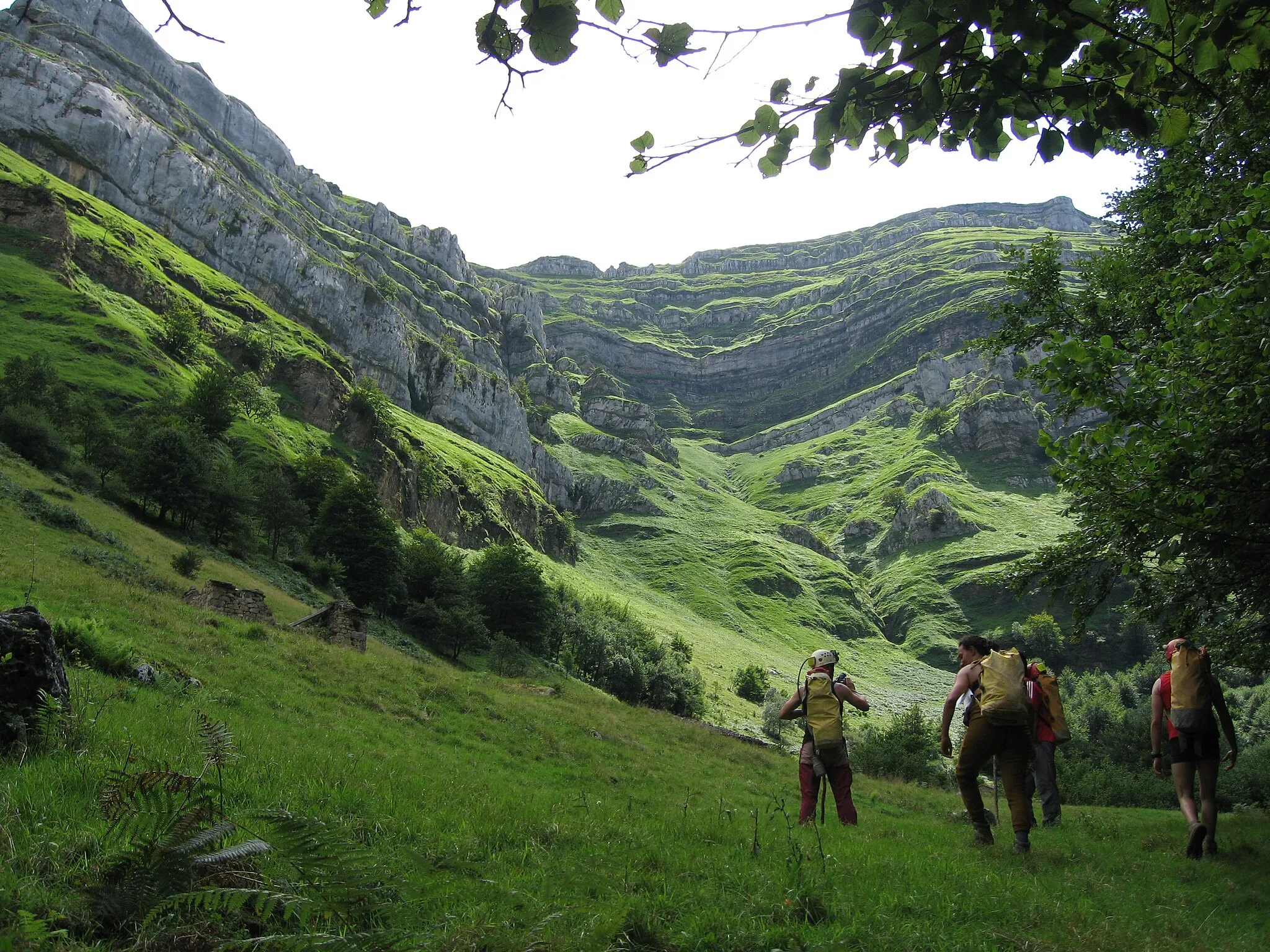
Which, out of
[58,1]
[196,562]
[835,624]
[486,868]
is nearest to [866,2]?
[486,868]

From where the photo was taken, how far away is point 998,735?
7914mm

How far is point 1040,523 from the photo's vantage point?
150 m

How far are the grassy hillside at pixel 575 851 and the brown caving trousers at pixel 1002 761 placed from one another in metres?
0.50

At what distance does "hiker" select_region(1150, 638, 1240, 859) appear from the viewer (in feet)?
27.2

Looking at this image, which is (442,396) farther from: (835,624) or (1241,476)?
(1241,476)

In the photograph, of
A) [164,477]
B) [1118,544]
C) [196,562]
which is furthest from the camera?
[164,477]

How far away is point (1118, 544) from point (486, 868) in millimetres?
10749

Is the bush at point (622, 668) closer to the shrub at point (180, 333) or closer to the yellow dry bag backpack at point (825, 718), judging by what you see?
the yellow dry bag backpack at point (825, 718)

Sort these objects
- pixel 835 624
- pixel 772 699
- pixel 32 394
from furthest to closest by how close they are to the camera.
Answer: pixel 835 624 < pixel 772 699 < pixel 32 394

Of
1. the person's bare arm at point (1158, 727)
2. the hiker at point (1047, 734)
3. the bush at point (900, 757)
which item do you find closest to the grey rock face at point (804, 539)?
the bush at point (900, 757)

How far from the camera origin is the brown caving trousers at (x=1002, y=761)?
766cm

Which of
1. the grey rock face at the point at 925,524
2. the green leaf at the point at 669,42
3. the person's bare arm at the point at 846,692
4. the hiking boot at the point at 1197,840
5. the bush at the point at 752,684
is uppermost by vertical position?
the grey rock face at the point at 925,524

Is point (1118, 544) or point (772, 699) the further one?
point (772, 699)

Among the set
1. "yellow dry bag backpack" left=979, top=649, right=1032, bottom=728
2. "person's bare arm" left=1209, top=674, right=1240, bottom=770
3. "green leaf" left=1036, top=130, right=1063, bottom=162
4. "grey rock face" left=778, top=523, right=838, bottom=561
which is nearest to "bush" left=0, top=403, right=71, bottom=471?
"yellow dry bag backpack" left=979, top=649, right=1032, bottom=728
